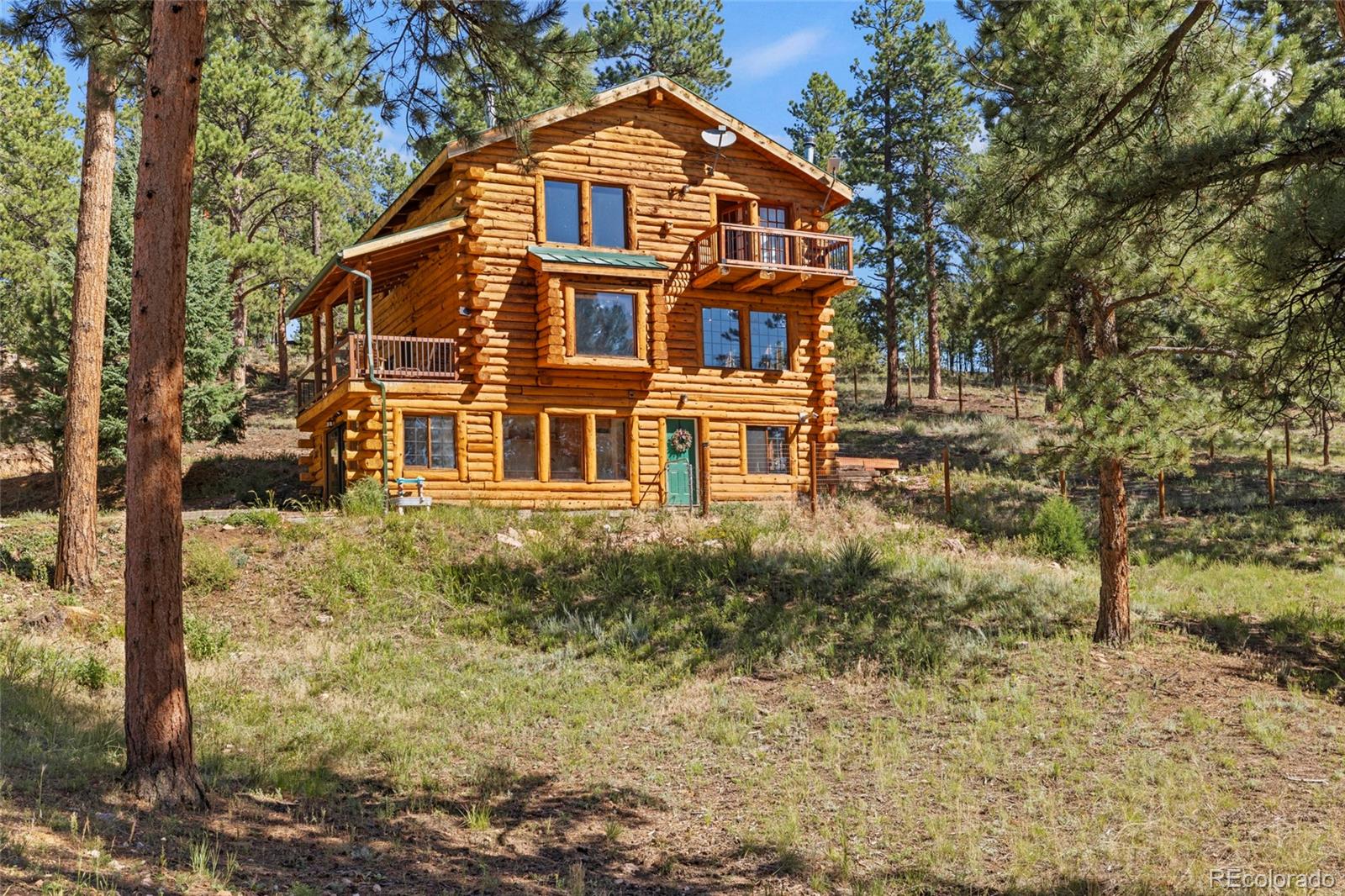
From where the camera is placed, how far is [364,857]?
847 cm

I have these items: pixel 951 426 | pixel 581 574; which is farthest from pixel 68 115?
pixel 951 426

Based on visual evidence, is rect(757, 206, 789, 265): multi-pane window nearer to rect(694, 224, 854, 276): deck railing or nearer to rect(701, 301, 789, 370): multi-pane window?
rect(694, 224, 854, 276): deck railing

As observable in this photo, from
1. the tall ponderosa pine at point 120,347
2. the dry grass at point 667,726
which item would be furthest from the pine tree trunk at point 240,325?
the dry grass at point 667,726

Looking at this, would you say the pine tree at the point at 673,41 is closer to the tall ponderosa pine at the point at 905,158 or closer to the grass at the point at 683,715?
the tall ponderosa pine at the point at 905,158

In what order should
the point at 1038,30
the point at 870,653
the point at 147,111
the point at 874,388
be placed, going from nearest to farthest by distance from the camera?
the point at 147,111 → the point at 1038,30 → the point at 870,653 → the point at 874,388

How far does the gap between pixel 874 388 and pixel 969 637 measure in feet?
128

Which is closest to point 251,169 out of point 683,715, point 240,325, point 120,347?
point 240,325

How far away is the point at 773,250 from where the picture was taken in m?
26.2

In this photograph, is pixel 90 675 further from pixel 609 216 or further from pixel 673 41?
pixel 673 41

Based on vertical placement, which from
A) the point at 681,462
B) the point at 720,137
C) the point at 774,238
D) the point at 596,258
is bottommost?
the point at 681,462

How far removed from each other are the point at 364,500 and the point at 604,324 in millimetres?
6658

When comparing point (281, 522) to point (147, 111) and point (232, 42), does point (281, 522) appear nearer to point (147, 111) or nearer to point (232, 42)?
point (147, 111)

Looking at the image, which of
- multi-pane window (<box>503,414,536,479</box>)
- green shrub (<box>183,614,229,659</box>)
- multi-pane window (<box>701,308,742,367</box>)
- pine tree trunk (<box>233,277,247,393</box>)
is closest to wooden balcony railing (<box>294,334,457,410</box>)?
multi-pane window (<box>503,414,536,479</box>)

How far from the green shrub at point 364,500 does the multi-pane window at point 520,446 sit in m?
3.12
